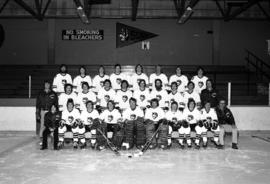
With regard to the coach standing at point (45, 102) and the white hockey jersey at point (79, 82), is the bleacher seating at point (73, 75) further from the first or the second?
the coach standing at point (45, 102)

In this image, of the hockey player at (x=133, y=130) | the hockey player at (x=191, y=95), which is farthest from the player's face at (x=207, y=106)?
the hockey player at (x=133, y=130)

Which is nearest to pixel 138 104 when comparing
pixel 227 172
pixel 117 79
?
pixel 117 79

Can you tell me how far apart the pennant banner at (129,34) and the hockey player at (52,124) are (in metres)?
9.48

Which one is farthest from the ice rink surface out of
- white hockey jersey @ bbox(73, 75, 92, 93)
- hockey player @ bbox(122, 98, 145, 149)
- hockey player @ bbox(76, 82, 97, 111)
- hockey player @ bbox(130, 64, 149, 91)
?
hockey player @ bbox(130, 64, 149, 91)

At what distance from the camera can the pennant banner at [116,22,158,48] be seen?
55.4 ft

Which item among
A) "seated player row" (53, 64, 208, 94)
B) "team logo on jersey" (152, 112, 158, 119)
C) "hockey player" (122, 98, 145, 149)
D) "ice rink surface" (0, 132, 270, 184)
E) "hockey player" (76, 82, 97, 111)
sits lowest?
"ice rink surface" (0, 132, 270, 184)

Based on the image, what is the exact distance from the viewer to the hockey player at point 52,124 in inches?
290

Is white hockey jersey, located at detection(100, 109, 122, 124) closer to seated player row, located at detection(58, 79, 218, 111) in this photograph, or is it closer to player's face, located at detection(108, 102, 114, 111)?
player's face, located at detection(108, 102, 114, 111)

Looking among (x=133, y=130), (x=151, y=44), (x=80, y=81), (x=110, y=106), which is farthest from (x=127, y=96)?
(x=151, y=44)

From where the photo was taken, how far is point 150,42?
16969mm

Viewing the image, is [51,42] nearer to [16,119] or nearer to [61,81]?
[16,119]

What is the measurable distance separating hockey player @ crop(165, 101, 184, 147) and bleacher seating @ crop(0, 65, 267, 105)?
469 cm

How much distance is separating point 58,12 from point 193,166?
11.5 m

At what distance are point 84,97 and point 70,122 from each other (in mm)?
836
